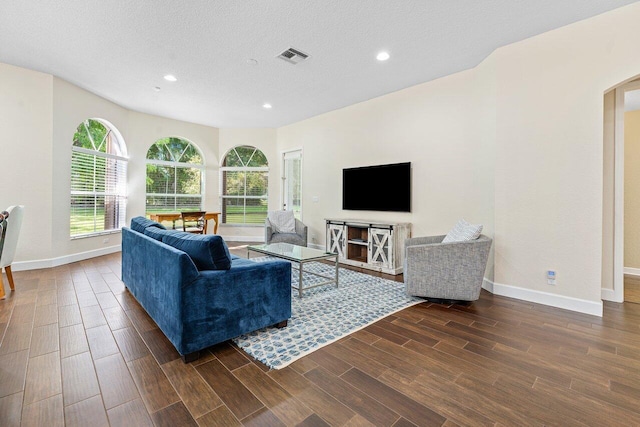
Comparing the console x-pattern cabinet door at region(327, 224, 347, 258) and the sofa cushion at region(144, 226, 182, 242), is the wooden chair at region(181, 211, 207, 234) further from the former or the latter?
the sofa cushion at region(144, 226, 182, 242)

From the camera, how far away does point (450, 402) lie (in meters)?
1.54

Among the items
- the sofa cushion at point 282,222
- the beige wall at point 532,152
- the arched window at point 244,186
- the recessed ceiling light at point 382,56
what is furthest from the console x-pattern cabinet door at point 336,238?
the arched window at point 244,186

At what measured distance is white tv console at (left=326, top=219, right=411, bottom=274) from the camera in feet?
13.8

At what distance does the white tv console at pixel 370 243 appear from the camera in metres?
4.20

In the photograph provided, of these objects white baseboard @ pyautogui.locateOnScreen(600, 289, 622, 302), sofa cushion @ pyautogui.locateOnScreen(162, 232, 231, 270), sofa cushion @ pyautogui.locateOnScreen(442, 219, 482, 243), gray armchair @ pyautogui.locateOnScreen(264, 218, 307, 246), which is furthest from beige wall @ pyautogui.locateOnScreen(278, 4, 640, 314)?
sofa cushion @ pyautogui.locateOnScreen(162, 232, 231, 270)

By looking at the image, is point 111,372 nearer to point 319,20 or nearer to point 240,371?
point 240,371

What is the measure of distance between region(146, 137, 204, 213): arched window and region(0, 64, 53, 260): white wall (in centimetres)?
199

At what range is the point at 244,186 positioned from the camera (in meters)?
7.31

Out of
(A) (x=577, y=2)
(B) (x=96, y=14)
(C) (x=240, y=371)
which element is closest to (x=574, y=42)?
(A) (x=577, y=2)

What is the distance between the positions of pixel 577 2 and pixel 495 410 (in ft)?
11.1

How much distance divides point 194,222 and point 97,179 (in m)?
1.89

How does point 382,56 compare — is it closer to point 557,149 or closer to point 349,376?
point 557,149

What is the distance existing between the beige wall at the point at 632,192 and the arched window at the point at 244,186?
263 inches

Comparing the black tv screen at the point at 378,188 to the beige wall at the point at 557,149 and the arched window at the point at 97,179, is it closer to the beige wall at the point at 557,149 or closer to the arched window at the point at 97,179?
the beige wall at the point at 557,149
